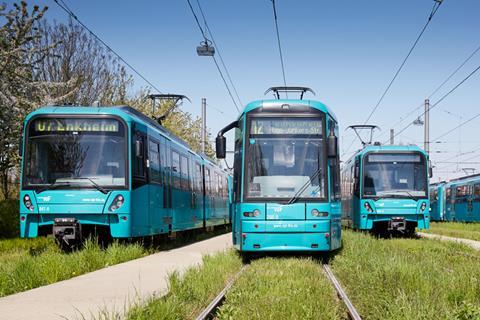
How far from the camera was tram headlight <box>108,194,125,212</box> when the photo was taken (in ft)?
50.1

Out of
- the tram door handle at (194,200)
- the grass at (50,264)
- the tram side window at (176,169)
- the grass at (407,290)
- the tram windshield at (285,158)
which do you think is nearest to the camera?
the grass at (407,290)

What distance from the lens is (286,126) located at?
14445 mm

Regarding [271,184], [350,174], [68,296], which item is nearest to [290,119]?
[271,184]

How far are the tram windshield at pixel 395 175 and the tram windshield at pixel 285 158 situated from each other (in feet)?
A: 31.6

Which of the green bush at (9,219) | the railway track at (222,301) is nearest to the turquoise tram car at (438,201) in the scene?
the green bush at (9,219)

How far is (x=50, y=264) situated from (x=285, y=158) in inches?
202

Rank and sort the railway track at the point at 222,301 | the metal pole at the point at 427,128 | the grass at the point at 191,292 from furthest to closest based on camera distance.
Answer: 1. the metal pole at the point at 427,128
2. the railway track at the point at 222,301
3. the grass at the point at 191,292

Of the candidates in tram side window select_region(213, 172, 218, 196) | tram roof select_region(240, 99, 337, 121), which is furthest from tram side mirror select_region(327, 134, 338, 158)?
tram side window select_region(213, 172, 218, 196)

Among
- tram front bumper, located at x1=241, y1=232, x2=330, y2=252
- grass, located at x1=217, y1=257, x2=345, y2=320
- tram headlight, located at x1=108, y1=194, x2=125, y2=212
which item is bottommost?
grass, located at x1=217, y1=257, x2=345, y2=320

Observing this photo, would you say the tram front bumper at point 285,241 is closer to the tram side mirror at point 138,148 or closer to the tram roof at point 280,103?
the tram roof at point 280,103

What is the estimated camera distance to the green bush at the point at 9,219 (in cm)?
2141

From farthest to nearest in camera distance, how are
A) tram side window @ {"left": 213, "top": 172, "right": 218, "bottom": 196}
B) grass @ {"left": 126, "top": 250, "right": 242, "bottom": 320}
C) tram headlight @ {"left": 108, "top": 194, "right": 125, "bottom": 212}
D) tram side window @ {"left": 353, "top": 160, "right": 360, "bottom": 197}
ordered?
1. tram side window @ {"left": 213, "top": 172, "right": 218, "bottom": 196}
2. tram side window @ {"left": 353, "top": 160, "right": 360, "bottom": 197}
3. tram headlight @ {"left": 108, "top": 194, "right": 125, "bottom": 212}
4. grass @ {"left": 126, "top": 250, "right": 242, "bottom": 320}

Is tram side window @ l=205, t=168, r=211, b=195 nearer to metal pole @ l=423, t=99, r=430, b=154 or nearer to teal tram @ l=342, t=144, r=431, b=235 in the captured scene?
teal tram @ l=342, t=144, r=431, b=235

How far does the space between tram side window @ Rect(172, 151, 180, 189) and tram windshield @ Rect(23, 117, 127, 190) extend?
17.1 ft
